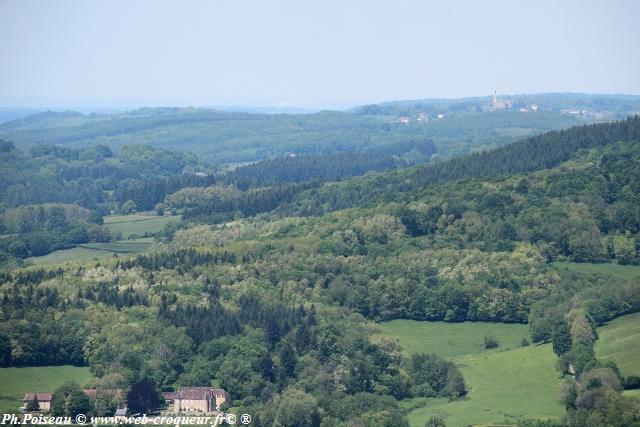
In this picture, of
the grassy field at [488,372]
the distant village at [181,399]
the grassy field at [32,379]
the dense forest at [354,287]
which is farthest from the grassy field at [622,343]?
the grassy field at [32,379]

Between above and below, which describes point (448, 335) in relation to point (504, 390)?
below

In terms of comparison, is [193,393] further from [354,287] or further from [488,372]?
[354,287]

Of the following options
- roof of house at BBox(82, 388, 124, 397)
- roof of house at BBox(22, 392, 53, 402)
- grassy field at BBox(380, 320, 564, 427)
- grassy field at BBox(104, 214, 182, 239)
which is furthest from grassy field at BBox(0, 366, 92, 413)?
grassy field at BBox(104, 214, 182, 239)

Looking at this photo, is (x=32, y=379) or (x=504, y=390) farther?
(x=504, y=390)

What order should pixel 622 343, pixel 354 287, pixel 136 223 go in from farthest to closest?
pixel 136 223
pixel 354 287
pixel 622 343

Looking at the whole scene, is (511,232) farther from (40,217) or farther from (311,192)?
(40,217)

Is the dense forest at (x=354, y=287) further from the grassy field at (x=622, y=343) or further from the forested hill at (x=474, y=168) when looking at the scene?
the grassy field at (x=622, y=343)

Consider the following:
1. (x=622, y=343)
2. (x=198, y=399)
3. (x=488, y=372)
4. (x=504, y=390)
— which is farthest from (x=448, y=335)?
(x=198, y=399)
